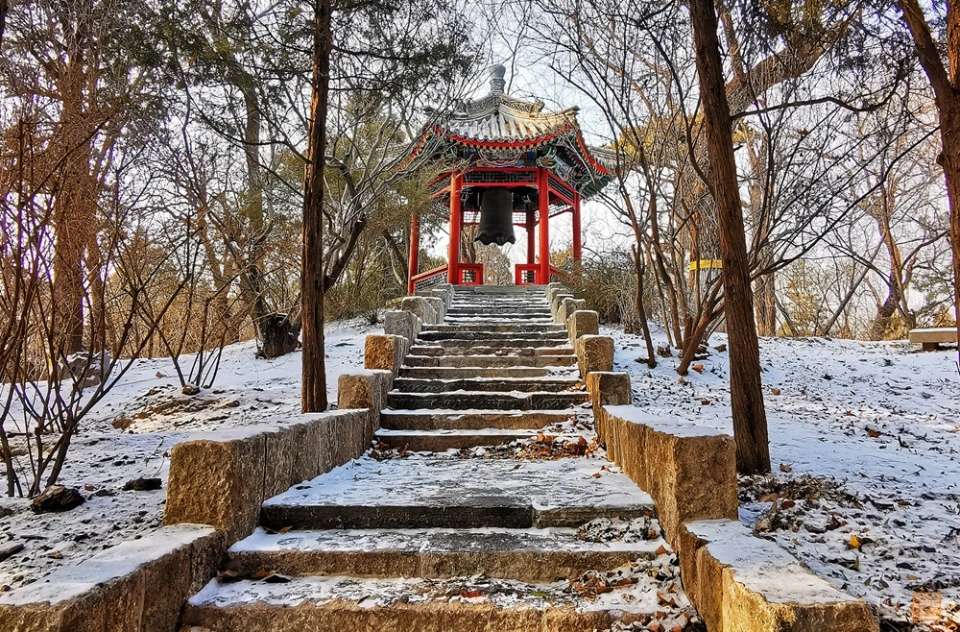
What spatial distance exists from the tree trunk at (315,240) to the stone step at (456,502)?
1055mm

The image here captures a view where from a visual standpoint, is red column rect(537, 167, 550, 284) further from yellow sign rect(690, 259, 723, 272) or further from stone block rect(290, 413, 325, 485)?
stone block rect(290, 413, 325, 485)

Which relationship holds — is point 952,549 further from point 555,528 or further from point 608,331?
point 608,331

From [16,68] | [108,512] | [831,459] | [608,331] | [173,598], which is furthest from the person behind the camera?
[608,331]

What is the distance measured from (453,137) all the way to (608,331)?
5037 mm

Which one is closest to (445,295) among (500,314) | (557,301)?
(500,314)

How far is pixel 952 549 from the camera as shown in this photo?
7.55 feet

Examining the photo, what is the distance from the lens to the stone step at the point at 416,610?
1942 mm

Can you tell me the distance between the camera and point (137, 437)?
471 centimetres

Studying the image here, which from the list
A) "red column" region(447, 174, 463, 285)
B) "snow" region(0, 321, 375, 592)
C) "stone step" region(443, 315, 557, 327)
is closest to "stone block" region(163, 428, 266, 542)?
"snow" region(0, 321, 375, 592)

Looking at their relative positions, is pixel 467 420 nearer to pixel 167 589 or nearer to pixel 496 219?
pixel 167 589

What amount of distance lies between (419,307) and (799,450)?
466 centimetres

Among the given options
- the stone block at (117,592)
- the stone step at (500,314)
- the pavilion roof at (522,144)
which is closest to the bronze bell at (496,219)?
the pavilion roof at (522,144)

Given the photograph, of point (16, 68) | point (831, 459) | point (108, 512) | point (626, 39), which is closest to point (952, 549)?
point (831, 459)

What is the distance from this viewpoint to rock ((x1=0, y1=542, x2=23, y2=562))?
2.46 m
